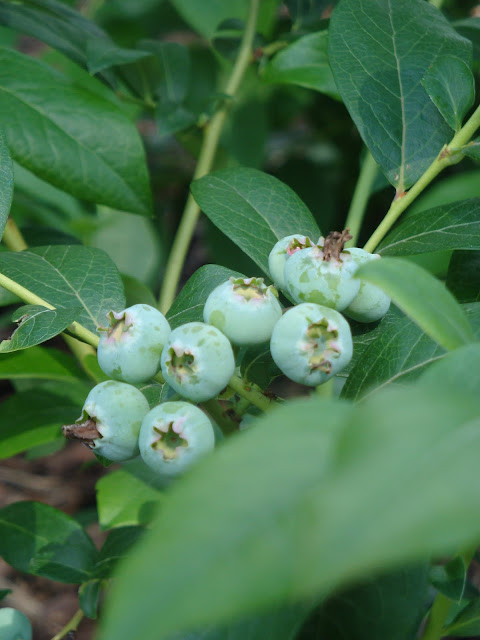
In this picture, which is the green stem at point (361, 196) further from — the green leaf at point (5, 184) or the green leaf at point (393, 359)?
the green leaf at point (5, 184)

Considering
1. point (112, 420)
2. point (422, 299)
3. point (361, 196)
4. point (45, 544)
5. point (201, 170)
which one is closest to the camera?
point (422, 299)

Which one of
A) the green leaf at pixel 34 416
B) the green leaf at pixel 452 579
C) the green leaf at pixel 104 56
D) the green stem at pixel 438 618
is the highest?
the green leaf at pixel 104 56

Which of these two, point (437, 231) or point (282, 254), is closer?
point (282, 254)

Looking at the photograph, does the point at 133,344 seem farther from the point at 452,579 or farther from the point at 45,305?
the point at 452,579

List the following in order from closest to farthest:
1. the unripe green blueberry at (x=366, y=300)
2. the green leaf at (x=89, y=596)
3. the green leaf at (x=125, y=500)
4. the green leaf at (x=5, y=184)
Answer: the unripe green blueberry at (x=366, y=300) < the green leaf at (x=5, y=184) < the green leaf at (x=89, y=596) < the green leaf at (x=125, y=500)

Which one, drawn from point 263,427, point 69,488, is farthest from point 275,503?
point 69,488

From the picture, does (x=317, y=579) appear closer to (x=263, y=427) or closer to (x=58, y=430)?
(x=263, y=427)

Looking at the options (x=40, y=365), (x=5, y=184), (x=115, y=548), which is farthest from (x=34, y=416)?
(x=5, y=184)

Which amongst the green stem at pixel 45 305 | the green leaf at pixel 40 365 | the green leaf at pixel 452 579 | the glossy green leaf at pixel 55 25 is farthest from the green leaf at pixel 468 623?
the glossy green leaf at pixel 55 25
